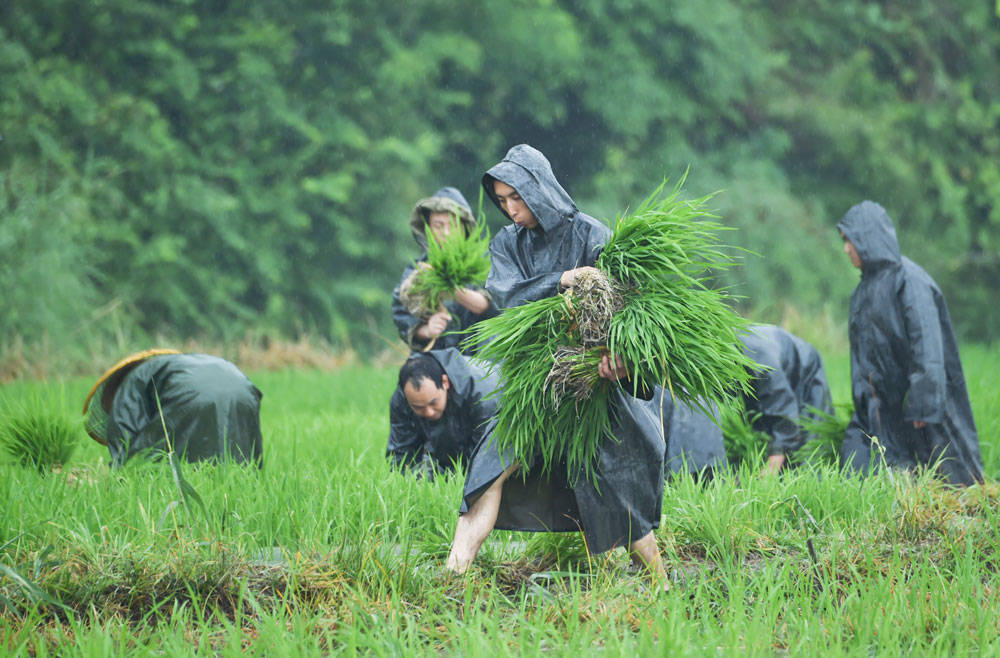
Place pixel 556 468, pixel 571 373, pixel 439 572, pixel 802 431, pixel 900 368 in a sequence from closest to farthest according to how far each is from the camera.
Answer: pixel 571 373 < pixel 439 572 < pixel 556 468 < pixel 900 368 < pixel 802 431

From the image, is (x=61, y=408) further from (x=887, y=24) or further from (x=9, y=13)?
(x=887, y=24)

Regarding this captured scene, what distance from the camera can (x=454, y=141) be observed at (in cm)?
1847

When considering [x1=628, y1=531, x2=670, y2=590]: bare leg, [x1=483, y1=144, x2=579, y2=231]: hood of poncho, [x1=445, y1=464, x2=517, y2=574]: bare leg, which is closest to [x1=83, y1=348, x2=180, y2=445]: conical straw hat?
[x1=445, y1=464, x2=517, y2=574]: bare leg

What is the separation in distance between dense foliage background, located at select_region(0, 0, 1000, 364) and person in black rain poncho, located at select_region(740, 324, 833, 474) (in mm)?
9505

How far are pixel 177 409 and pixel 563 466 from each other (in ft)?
8.23

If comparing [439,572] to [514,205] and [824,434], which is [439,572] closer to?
[514,205]

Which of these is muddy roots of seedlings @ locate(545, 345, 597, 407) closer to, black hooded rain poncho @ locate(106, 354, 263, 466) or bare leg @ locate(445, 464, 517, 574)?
bare leg @ locate(445, 464, 517, 574)

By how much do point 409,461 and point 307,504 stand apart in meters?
1.61

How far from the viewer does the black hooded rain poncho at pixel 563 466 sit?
386 cm

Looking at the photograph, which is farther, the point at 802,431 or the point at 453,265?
the point at 802,431

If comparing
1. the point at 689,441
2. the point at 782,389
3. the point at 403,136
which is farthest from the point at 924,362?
the point at 403,136

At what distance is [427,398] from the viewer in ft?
18.3

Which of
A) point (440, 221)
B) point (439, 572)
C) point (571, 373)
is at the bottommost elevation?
point (439, 572)

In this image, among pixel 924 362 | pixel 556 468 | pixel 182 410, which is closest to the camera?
pixel 556 468
